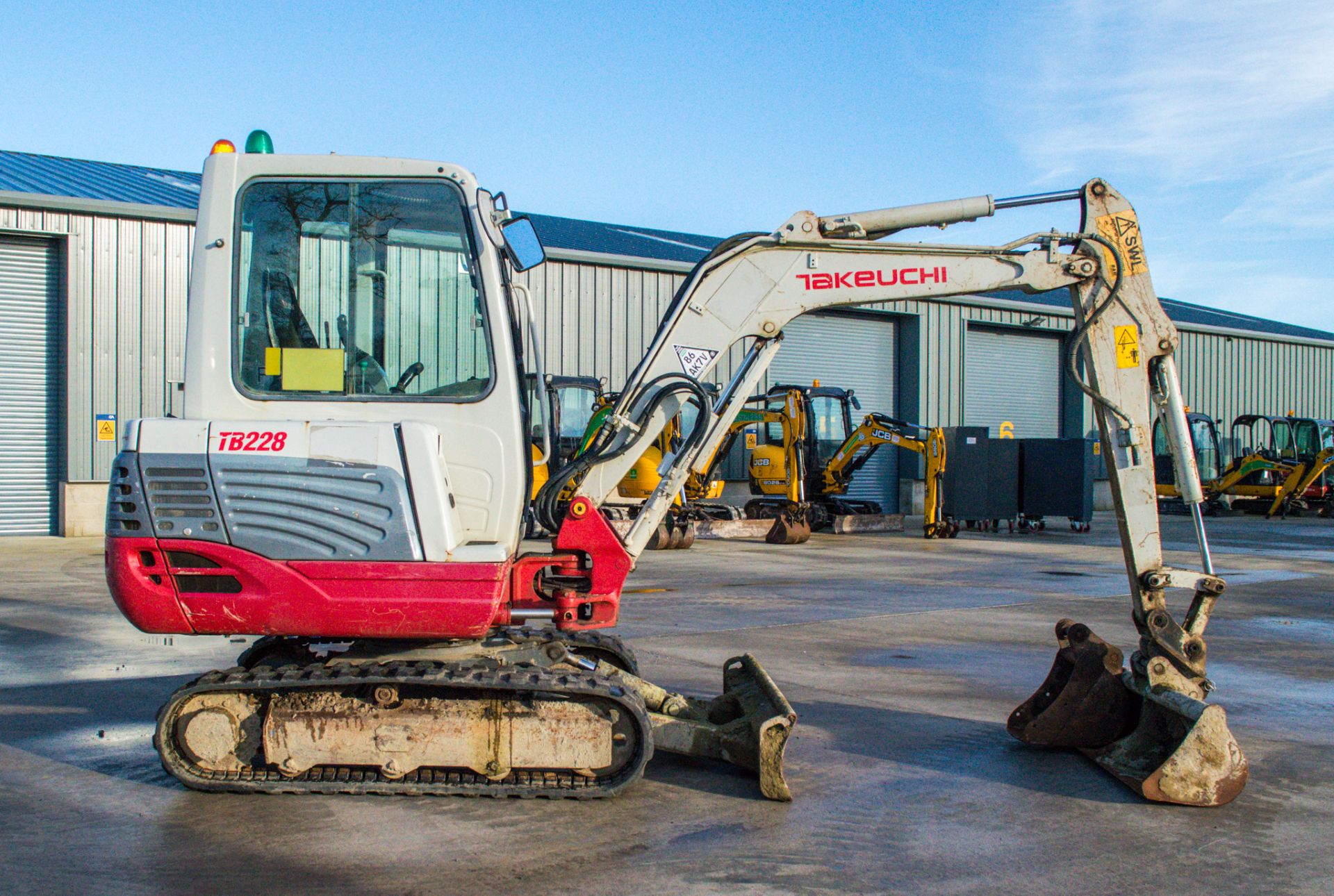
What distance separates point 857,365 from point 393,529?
2524 centimetres

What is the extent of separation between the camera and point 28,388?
64.0ft

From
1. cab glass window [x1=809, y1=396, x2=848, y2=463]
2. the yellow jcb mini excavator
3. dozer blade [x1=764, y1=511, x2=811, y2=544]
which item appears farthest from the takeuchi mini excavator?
cab glass window [x1=809, y1=396, x2=848, y2=463]

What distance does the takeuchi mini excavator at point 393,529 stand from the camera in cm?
491

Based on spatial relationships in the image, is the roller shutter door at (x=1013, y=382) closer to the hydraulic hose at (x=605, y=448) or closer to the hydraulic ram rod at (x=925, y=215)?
the hydraulic ram rod at (x=925, y=215)

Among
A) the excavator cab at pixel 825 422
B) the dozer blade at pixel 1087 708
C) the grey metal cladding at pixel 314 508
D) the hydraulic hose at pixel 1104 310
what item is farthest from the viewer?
the excavator cab at pixel 825 422

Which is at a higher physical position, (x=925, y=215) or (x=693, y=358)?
(x=925, y=215)

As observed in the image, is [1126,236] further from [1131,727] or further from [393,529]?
[393,529]

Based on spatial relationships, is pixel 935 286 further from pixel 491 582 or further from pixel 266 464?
pixel 266 464

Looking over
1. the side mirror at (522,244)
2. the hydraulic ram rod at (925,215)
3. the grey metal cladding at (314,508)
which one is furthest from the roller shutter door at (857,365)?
the grey metal cladding at (314,508)

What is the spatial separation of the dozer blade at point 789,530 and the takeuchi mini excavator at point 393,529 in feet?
46.3

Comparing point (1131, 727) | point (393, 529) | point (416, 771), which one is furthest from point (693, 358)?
point (1131, 727)

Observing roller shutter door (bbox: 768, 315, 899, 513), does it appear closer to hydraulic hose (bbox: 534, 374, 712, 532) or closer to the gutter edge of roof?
the gutter edge of roof

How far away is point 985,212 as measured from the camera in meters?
Result: 5.88

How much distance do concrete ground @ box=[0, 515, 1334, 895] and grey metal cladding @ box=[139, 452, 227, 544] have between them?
123cm
